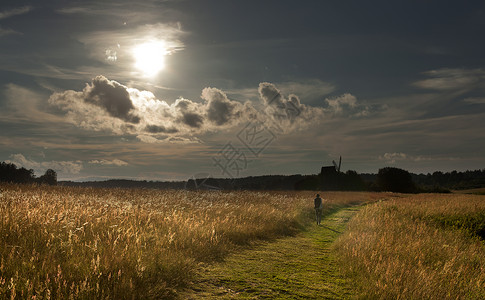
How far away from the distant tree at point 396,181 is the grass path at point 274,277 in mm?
70595

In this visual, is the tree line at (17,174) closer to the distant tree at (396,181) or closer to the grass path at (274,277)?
the grass path at (274,277)

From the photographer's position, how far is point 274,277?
6254mm

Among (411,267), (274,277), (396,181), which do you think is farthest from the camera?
(396,181)

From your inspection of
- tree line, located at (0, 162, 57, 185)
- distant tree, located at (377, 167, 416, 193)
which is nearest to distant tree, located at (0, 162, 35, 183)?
tree line, located at (0, 162, 57, 185)

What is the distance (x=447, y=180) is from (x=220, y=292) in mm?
129868

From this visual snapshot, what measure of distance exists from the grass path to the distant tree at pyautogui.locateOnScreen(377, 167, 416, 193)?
232 feet

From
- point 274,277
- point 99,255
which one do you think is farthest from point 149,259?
point 274,277

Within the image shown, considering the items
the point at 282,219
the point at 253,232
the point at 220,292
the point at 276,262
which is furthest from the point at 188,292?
the point at 282,219

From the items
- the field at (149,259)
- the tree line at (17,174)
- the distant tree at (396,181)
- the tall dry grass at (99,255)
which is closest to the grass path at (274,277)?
the field at (149,259)

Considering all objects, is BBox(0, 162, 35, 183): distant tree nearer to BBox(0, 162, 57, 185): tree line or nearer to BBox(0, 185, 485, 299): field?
BBox(0, 162, 57, 185): tree line

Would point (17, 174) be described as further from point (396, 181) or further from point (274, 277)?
point (396, 181)

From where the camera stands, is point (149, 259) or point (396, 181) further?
point (396, 181)

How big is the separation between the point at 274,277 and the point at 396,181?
2930 inches

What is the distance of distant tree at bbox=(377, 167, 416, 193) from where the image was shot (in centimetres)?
7044
